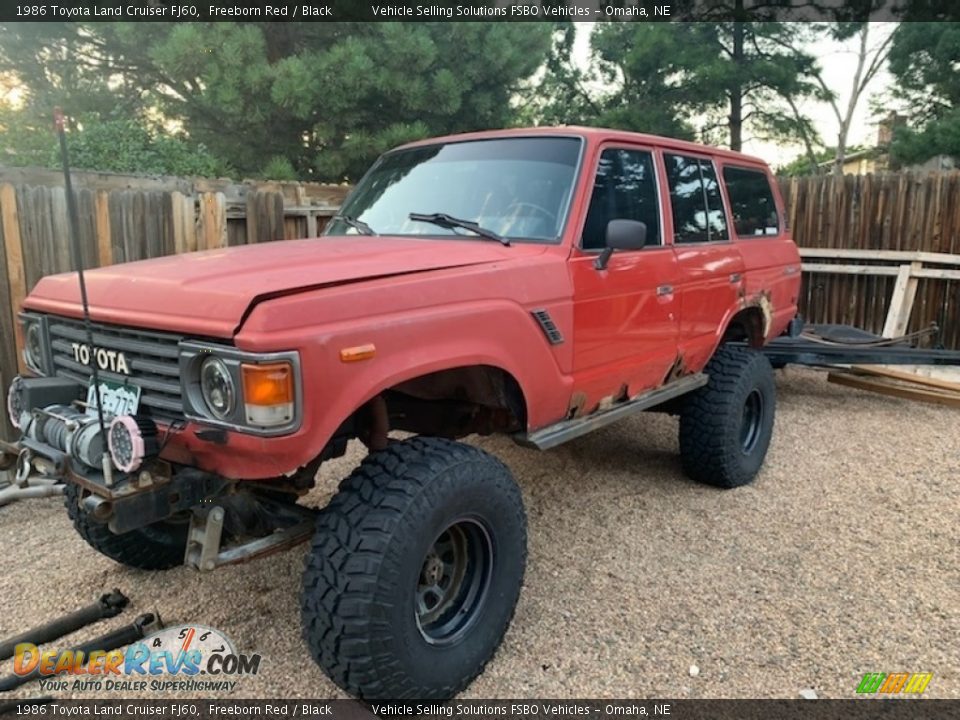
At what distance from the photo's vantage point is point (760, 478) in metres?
5.01

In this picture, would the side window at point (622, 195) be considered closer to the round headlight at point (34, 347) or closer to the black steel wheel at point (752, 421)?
the black steel wheel at point (752, 421)

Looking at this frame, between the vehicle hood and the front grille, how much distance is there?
5 centimetres

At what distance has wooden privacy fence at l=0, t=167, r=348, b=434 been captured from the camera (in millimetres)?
4391

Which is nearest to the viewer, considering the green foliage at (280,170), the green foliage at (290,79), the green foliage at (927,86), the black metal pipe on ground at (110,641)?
the black metal pipe on ground at (110,641)

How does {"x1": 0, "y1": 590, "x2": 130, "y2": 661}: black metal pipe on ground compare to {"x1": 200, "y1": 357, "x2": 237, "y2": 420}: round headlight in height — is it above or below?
below

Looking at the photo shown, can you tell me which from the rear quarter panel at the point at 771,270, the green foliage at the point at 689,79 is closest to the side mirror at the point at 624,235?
the rear quarter panel at the point at 771,270

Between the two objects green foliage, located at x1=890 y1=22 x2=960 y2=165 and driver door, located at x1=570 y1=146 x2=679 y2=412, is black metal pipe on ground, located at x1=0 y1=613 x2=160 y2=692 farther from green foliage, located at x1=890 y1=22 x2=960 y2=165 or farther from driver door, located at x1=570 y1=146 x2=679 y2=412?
green foliage, located at x1=890 y1=22 x2=960 y2=165

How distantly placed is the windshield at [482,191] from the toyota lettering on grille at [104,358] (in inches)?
59.5

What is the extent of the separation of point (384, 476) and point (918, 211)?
8338 mm

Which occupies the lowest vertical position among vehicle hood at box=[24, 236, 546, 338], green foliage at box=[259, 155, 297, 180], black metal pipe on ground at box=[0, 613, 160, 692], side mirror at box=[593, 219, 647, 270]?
black metal pipe on ground at box=[0, 613, 160, 692]

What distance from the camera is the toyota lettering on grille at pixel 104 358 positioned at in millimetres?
2549

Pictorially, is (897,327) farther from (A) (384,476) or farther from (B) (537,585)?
(A) (384,476)

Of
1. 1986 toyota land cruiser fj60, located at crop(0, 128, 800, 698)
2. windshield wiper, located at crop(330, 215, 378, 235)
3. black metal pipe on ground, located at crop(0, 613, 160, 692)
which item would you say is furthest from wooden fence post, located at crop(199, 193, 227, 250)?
black metal pipe on ground, located at crop(0, 613, 160, 692)

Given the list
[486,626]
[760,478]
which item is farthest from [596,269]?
[760,478]
